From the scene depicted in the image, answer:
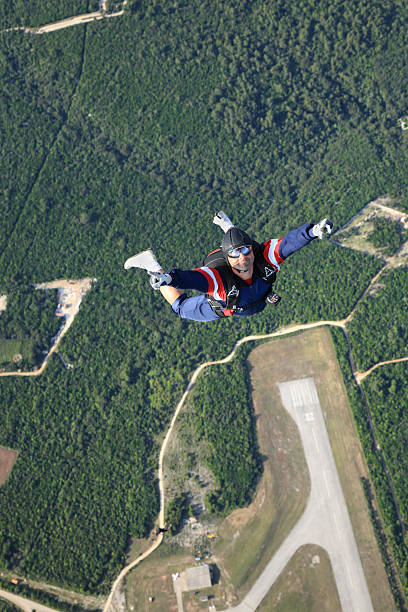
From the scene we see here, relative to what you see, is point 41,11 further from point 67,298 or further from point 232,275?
point 232,275

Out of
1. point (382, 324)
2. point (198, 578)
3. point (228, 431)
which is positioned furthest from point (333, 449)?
point (198, 578)

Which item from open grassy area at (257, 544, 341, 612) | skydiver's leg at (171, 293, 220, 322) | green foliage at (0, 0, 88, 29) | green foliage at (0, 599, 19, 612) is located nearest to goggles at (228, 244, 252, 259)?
skydiver's leg at (171, 293, 220, 322)

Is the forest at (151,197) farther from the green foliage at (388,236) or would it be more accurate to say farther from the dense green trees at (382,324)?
the green foliage at (388,236)

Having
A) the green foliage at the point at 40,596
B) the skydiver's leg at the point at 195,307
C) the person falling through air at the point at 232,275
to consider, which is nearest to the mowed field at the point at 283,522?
the green foliage at the point at 40,596

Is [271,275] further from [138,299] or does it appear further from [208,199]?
[208,199]

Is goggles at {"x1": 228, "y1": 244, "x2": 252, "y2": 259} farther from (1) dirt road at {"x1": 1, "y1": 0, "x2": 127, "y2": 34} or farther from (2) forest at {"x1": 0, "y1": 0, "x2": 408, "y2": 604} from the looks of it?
(1) dirt road at {"x1": 1, "y1": 0, "x2": 127, "y2": 34}

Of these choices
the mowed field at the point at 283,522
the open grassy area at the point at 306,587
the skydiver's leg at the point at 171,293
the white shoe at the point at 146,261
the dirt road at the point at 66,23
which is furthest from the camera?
the dirt road at the point at 66,23
